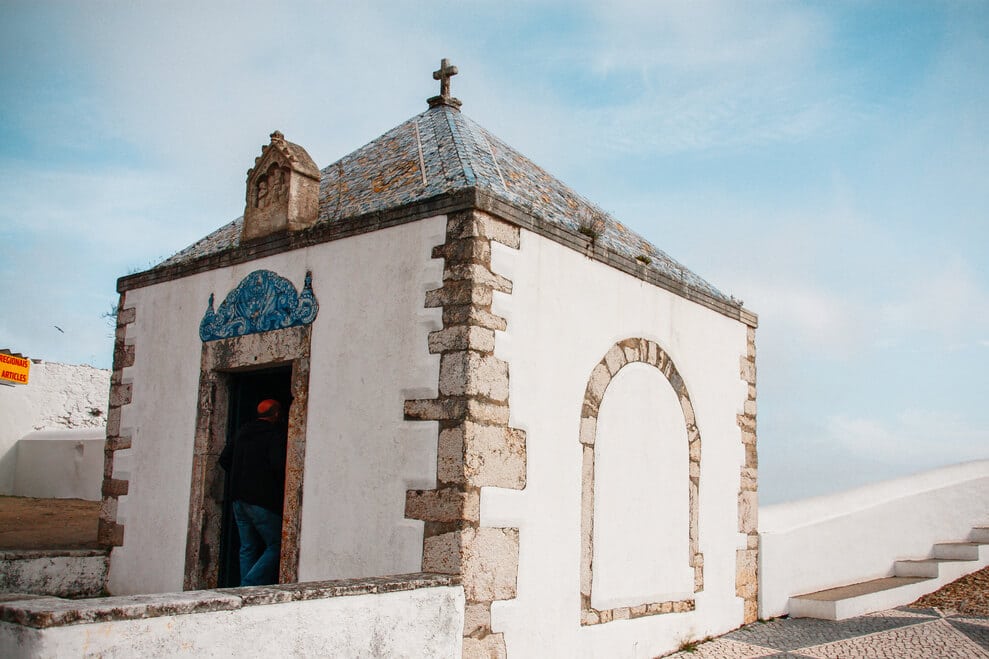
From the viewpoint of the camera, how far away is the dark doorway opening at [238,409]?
7008 mm

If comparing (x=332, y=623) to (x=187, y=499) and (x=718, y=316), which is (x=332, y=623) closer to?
(x=187, y=499)

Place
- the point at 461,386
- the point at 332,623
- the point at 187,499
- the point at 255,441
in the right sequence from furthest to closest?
the point at 187,499, the point at 255,441, the point at 461,386, the point at 332,623

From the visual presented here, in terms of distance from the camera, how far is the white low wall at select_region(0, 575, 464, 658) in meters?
3.57

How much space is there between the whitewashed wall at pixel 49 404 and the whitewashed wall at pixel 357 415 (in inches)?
437

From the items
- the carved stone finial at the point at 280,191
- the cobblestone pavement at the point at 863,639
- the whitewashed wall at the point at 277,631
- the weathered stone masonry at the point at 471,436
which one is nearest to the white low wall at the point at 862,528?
the cobblestone pavement at the point at 863,639

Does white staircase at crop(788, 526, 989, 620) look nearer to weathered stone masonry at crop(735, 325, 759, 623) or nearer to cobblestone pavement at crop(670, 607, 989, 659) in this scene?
cobblestone pavement at crop(670, 607, 989, 659)

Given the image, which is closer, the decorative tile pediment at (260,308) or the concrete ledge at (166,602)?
the concrete ledge at (166,602)

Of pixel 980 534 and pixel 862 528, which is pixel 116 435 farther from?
pixel 980 534

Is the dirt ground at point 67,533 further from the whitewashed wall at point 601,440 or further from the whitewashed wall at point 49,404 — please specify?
the whitewashed wall at point 601,440

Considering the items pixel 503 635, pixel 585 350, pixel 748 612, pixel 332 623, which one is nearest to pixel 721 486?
pixel 748 612

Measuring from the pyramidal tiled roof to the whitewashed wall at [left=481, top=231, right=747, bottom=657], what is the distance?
401 mm

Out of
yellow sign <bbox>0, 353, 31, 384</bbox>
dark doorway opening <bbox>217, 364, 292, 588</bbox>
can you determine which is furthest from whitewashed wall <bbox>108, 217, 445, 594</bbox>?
yellow sign <bbox>0, 353, 31, 384</bbox>

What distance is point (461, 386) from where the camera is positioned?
5496 mm

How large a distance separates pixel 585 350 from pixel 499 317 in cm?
101
